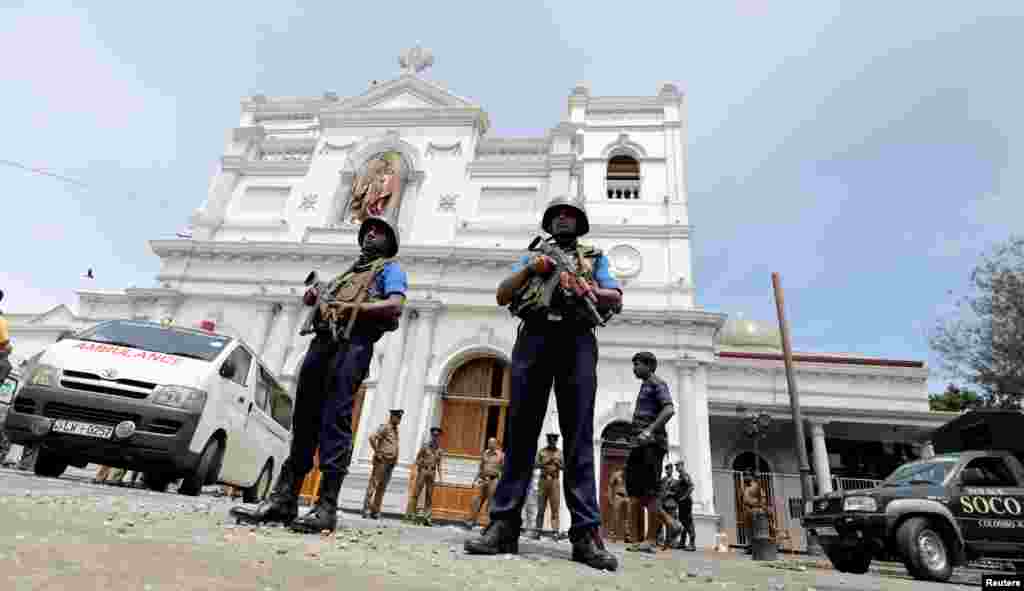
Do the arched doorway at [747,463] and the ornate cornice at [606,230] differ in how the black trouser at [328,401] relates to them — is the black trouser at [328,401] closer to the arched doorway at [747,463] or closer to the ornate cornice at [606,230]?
the ornate cornice at [606,230]

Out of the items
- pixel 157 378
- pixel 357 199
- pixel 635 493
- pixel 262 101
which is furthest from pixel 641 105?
pixel 157 378

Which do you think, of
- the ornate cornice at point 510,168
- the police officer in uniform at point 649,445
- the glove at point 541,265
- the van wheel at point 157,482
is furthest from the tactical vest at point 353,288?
the ornate cornice at point 510,168

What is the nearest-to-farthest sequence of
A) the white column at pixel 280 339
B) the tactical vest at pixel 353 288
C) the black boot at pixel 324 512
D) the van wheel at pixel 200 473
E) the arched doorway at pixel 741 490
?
1. the black boot at pixel 324 512
2. the tactical vest at pixel 353 288
3. the van wheel at pixel 200 473
4. the white column at pixel 280 339
5. the arched doorway at pixel 741 490

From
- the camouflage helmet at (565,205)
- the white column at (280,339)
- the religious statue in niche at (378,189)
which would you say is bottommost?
the camouflage helmet at (565,205)

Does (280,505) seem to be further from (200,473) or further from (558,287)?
(200,473)

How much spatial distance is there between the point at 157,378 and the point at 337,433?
305cm

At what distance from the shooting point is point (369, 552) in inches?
92.1

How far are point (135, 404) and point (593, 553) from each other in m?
4.37

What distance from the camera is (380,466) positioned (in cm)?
868

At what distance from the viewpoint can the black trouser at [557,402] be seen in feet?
9.60

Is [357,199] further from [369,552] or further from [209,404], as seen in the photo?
[369,552]

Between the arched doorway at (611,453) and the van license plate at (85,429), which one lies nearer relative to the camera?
the van license plate at (85,429)

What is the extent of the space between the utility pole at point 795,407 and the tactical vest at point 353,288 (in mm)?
9969

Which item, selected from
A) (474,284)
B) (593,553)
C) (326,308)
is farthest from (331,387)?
(474,284)
